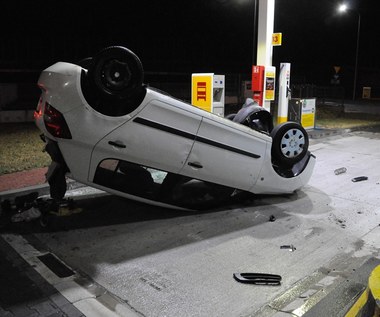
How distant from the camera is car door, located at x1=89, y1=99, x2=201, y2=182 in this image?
4.75m

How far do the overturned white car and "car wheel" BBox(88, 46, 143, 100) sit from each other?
0.03 ft

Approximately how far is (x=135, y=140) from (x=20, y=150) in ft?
18.3

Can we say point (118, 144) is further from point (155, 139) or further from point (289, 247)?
point (289, 247)

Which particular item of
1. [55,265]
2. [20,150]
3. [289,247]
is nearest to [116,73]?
[55,265]

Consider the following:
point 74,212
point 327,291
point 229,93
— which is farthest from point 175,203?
point 229,93

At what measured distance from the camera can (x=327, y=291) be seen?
150 inches

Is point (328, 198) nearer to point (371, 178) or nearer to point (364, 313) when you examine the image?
point (371, 178)

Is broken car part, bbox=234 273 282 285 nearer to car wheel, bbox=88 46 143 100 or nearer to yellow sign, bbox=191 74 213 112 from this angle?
car wheel, bbox=88 46 143 100

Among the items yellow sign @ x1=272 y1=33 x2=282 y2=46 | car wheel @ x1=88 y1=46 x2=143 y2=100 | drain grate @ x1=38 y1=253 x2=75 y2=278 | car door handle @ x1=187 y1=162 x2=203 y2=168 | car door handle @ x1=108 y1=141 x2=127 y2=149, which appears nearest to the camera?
drain grate @ x1=38 y1=253 x2=75 y2=278

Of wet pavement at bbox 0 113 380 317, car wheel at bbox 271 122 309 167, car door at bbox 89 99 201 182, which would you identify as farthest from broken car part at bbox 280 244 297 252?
car wheel at bbox 271 122 309 167

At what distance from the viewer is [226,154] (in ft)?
17.8

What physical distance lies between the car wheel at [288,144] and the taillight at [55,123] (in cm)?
295

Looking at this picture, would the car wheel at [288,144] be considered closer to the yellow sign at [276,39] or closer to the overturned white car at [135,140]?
the overturned white car at [135,140]

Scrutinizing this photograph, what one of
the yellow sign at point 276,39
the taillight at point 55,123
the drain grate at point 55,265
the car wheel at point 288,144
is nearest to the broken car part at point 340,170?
the car wheel at point 288,144
